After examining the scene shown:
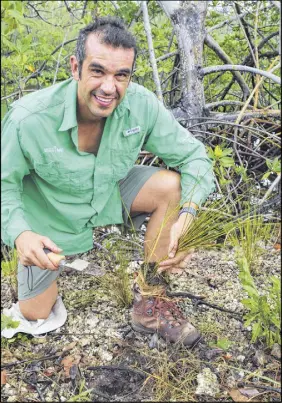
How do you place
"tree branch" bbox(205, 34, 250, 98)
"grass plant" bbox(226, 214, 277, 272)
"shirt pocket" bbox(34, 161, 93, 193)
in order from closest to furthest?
"shirt pocket" bbox(34, 161, 93, 193), "grass plant" bbox(226, 214, 277, 272), "tree branch" bbox(205, 34, 250, 98)

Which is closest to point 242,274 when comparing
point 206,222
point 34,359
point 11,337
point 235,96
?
point 206,222

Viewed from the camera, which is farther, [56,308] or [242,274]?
[56,308]

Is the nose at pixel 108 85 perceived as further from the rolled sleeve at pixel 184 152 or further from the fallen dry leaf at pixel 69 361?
the fallen dry leaf at pixel 69 361

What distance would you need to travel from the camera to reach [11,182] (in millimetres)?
1712

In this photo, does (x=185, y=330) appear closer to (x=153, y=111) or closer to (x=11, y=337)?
(x=11, y=337)

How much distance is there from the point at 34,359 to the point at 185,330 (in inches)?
24.5

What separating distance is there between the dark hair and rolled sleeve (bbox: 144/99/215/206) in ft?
1.24

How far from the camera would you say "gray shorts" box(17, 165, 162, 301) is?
6.61 ft

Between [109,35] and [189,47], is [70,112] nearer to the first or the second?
[109,35]

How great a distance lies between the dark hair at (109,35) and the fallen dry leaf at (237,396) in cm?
132

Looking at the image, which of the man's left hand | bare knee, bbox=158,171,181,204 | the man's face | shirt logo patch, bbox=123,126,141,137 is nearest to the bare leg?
bare knee, bbox=158,171,181,204

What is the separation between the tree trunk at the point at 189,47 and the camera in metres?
2.37

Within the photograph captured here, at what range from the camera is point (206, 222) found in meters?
1.72

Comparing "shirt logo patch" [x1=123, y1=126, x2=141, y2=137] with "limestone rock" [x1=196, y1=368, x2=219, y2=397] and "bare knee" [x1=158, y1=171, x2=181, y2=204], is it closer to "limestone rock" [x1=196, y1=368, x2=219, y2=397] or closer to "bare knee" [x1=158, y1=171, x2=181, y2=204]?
"bare knee" [x1=158, y1=171, x2=181, y2=204]
